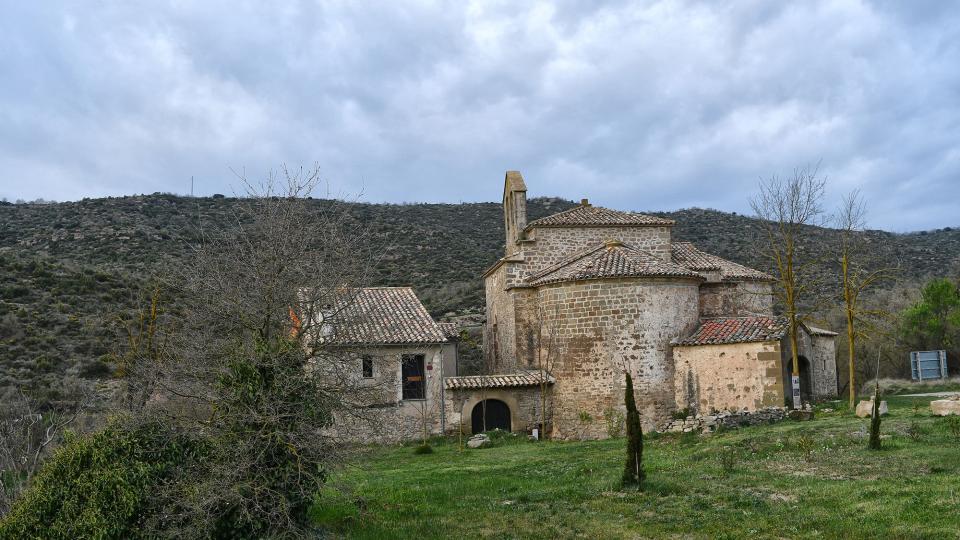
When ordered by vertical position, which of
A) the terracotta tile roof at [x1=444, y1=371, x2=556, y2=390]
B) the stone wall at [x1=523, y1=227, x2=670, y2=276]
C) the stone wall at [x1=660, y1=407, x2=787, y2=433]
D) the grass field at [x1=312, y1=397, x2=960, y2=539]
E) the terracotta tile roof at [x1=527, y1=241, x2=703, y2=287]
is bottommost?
the grass field at [x1=312, y1=397, x2=960, y2=539]

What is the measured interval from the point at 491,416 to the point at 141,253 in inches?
1010

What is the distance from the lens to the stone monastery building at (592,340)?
2094cm

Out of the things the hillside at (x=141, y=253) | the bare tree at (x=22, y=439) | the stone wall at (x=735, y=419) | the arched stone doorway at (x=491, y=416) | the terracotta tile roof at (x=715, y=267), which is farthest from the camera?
the hillside at (x=141, y=253)

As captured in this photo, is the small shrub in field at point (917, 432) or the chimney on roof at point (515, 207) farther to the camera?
the chimney on roof at point (515, 207)

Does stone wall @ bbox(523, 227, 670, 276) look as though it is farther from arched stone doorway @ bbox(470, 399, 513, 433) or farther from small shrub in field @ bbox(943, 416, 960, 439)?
small shrub in field @ bbox(943, 416, 960, 439)

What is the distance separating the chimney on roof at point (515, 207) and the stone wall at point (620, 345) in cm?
470

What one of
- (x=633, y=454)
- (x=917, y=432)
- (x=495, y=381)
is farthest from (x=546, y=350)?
(x=917, y=432)

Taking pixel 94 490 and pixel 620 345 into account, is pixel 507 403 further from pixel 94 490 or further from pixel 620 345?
pixel 94 490

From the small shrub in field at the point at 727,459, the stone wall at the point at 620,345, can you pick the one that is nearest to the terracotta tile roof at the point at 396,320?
the stone wall at the point at 620,345

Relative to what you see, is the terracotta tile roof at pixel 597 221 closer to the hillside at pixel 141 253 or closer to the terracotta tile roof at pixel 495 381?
the hillside at pixel 141 253

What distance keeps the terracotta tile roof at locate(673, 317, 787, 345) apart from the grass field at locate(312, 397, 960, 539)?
3.20 m

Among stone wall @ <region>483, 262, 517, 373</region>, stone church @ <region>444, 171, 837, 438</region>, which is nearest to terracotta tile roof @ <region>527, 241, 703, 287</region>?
stone church @ <region>444, 171, 837, 438</region>

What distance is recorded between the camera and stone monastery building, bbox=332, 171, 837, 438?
20938mm

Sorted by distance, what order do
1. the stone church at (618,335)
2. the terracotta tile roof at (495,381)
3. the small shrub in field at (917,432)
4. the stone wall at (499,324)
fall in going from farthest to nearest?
the stone wall at (499,324) → the terracotta tile roof at (495,381) → the stone church at (618,335) → the small shrub in field at (917,432)
